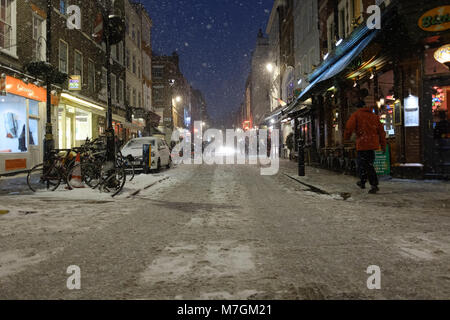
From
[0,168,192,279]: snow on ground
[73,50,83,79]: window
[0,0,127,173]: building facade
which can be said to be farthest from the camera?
[73,50,83,79]: window

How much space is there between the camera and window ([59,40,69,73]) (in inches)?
709

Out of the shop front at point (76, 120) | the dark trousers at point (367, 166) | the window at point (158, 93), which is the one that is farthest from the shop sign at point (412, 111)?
Answer: the window at point (158, 93)

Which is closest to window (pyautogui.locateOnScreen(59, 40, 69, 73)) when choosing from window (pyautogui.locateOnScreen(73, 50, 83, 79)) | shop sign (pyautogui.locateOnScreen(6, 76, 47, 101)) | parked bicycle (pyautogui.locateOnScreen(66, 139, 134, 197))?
window (pyautogui.locateOnScreen(73, 50, 83, 79))

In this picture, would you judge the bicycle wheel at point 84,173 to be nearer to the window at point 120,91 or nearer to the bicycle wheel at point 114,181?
the bicycle wheel at point 114,181

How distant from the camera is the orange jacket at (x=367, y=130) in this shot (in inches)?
314

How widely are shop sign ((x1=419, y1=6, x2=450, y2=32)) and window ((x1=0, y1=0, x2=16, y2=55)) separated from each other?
43.5 feet

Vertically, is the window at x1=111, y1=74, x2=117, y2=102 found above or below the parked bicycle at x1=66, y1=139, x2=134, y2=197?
above

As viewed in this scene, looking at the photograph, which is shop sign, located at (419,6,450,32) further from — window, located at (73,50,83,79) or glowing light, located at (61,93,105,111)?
window, located at (73,50,83,79)

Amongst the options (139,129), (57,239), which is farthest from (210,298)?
A: (139,129)

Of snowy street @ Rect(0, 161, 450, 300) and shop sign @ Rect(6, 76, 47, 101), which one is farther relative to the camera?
shop sign @ Rect(6, 76, 47, 101)

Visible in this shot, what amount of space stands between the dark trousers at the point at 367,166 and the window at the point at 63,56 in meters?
15.5

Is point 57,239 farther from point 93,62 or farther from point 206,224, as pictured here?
point 93,62

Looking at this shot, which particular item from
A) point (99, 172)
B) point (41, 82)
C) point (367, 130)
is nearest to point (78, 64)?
point (41, 82)

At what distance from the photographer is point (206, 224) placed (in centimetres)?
493
